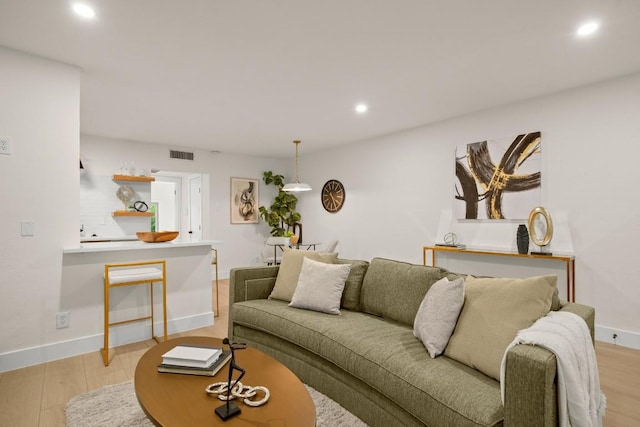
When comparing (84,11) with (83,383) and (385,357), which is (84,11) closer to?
(83,383)

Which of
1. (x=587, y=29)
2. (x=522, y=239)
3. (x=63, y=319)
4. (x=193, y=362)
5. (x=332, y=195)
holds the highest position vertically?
(x=587, y=29)

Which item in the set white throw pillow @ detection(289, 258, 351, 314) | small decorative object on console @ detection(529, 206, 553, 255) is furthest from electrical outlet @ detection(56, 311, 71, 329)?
small decorative object on console @ detection(529, 206, 553, 255)

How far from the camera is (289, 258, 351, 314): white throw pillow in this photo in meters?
2.65

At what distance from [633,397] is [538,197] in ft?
6.78

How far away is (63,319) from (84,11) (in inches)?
94.4

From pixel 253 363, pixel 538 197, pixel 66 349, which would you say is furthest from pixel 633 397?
pixel 66 349

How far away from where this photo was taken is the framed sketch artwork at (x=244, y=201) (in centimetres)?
702

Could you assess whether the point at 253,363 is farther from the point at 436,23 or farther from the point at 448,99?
the point at 448,99

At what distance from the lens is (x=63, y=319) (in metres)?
2.95

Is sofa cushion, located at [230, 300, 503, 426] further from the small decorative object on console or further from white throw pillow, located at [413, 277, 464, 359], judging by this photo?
the small decorative object on console

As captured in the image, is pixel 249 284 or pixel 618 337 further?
pixel 618 337

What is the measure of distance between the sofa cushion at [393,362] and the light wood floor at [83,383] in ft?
3.78

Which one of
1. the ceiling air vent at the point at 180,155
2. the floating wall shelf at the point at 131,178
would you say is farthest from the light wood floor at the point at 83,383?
the ceiling air vent at the point at 180,155

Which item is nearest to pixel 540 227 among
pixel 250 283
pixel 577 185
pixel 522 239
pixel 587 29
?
pixel 522 239
